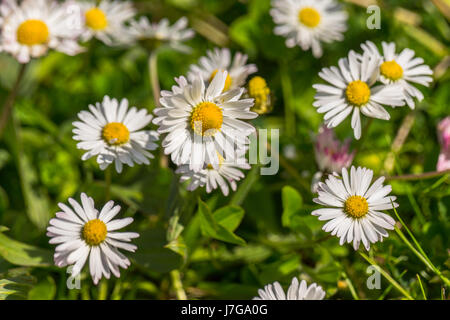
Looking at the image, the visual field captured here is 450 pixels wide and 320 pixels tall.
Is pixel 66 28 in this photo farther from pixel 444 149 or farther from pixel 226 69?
pixel 444 149

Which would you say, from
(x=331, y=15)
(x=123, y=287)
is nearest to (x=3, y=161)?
(x=123, y=287)

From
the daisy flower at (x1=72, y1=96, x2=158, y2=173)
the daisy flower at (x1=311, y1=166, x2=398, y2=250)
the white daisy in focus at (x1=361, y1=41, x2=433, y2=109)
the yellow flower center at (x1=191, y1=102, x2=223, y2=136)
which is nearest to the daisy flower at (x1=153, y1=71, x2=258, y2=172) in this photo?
the yellow flower center at (x1=191, y1=102, x2=223, y2=136)

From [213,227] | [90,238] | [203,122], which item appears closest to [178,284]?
[213,227]

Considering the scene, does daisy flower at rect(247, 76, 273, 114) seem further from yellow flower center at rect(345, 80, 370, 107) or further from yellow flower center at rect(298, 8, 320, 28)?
yellow flower center at rect(298, 8, 320, 28)

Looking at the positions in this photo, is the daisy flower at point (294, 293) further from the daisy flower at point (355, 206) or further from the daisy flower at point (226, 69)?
the daisy flower at point (226, 69)
